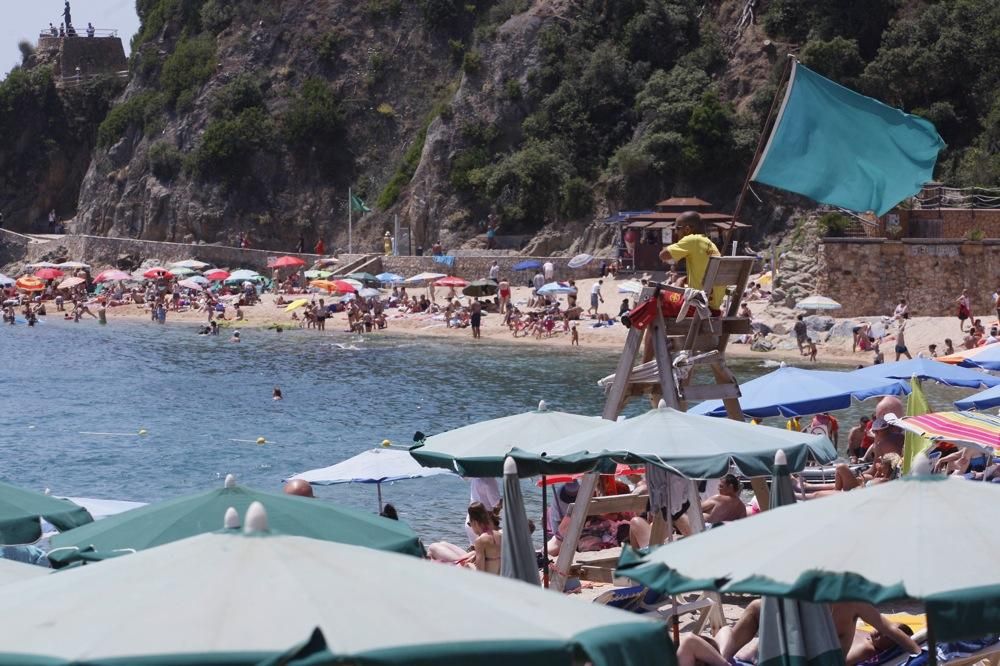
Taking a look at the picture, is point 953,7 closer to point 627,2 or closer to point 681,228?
point 627,2

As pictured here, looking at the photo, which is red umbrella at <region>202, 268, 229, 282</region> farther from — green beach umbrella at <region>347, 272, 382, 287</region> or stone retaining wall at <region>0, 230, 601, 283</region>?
green beach umbrella at <region>347, 272, 382, 287</region>

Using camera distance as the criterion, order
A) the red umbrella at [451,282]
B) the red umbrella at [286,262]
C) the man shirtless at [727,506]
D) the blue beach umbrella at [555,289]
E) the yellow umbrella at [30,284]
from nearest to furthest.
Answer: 1. the man shirtless at [727,506]
2. the blue beach umbrella at [555,289]
3. the red umbrella at [451,282]
4. the red umbrella at [286,262]
5. the yellow umbrella at [30,284]

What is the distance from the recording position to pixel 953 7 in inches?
1763

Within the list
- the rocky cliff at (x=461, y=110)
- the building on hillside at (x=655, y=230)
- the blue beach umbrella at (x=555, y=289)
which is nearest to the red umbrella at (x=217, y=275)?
the rocky cliff at (x=461, y=110)

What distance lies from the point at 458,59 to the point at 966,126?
2543cm

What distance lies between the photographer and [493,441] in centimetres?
959

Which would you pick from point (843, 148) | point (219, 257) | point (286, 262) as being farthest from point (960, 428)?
point (219, 257)

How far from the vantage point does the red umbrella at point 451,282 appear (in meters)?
45.2

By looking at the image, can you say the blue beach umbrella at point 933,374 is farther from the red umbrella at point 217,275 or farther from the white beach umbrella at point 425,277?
the red umbrella at point 217,275

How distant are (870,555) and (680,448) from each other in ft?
10.6

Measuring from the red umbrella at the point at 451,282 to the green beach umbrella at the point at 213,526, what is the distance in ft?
126

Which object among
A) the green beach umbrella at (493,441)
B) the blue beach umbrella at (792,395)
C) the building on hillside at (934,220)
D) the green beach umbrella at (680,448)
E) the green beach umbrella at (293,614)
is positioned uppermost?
the building on hillside at (934,220)

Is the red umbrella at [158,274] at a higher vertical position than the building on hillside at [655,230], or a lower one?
lower

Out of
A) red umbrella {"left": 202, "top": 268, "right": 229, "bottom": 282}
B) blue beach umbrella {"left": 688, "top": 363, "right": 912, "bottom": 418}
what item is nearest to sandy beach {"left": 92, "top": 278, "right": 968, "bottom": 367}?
red umbrella {"left": 202, "top": 268, "right": 229, "bottom": 282}
